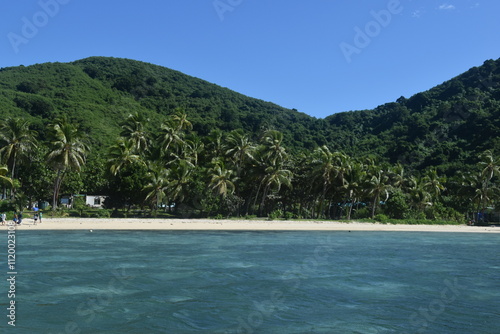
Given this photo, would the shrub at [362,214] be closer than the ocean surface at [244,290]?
No

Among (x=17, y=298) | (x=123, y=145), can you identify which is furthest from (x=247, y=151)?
(x=17, y=298)

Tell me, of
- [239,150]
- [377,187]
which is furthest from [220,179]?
[377,187]

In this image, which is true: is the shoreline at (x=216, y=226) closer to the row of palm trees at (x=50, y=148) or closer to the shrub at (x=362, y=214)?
the row of palm trees at (x=50, y=148)

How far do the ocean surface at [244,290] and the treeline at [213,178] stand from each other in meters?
21.9

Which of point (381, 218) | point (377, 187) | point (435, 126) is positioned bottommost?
point (381, 218)

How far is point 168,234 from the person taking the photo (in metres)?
37.5

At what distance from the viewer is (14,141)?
153ft

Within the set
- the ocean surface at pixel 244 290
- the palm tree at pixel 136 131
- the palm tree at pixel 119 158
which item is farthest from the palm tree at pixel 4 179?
the palm tree at pixel 136 131

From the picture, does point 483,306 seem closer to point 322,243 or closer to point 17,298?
point 17,298

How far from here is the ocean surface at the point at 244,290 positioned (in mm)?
12078

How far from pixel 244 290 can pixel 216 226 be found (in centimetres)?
2896

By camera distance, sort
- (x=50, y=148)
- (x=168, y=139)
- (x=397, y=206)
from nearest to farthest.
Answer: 1. (x=50, y=148)
2. (x=397, y=206)
3. (x=168, y=139)

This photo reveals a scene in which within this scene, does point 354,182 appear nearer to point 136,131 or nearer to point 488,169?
point 488,169

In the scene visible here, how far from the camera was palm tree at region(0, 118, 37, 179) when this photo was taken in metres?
46.5
